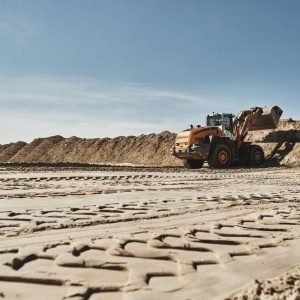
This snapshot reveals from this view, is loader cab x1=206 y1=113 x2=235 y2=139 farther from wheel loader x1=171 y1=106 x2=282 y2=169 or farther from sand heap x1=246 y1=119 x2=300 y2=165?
sand heap x1=246 y1=119 x2=300 y2=165

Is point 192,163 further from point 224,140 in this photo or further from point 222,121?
point 222,121

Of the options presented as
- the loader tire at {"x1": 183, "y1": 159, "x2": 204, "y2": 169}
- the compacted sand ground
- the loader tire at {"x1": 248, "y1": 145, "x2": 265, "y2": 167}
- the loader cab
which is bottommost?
the compacted sand ground

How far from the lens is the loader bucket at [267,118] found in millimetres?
20048

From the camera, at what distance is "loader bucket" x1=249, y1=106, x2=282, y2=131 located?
65.8ft

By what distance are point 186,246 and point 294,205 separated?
2711 mm

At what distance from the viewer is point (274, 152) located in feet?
78.1

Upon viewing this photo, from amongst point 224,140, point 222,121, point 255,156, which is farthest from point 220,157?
point 255,156

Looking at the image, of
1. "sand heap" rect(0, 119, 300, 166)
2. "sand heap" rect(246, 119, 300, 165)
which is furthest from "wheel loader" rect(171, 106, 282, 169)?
"sand heap" rect(0, 119, 300, 166)

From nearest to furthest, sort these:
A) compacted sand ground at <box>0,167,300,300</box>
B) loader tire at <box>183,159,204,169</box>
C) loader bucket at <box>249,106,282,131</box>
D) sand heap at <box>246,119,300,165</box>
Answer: compacted sand ground at <box>0,167,300,300</box> → loader tire at <box>183,159,204,169</box> → loader bucket at <box>249,106,282,131</box> → sand heap at <box>246,119,300,165</box>

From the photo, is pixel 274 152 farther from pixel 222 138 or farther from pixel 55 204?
pixel 55 204

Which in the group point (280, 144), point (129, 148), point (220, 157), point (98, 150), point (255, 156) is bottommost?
point (220, 157)

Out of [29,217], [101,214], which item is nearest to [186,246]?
[101,214]

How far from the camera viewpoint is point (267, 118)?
20.3 m

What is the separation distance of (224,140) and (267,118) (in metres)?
3.08
